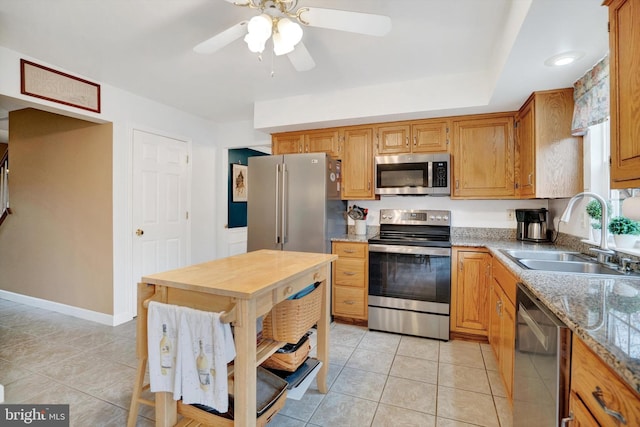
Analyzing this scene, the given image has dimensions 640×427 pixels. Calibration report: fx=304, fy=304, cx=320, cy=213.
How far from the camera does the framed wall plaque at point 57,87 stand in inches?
97.2

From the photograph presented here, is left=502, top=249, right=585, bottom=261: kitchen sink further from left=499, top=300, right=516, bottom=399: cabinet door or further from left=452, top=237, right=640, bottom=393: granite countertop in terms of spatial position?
left=452, top=237, right=640, bottom=393: granite countertop

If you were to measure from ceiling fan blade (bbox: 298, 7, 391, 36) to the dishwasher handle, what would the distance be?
1535 mm

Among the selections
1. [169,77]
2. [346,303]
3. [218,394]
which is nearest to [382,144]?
[346,303]

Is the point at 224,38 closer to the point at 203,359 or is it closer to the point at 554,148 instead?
the point at 203,359

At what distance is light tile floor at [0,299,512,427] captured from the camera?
5.81ft

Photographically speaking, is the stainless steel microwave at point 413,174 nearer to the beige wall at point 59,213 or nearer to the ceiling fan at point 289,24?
the ceiling fan at point 289,24

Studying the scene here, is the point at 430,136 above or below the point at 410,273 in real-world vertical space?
above

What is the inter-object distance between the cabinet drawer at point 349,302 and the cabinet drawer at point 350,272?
0.06 metres

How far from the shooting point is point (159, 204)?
3.56 metres

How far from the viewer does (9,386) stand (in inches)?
80.4

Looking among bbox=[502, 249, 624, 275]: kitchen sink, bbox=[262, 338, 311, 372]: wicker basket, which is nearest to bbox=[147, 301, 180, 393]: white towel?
bbox=[262, 338, 311, 372]: wicker basket

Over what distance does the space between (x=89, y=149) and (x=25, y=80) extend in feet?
2.81

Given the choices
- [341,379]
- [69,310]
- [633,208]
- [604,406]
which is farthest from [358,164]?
[69,310]

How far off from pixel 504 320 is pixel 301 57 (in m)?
2.12
